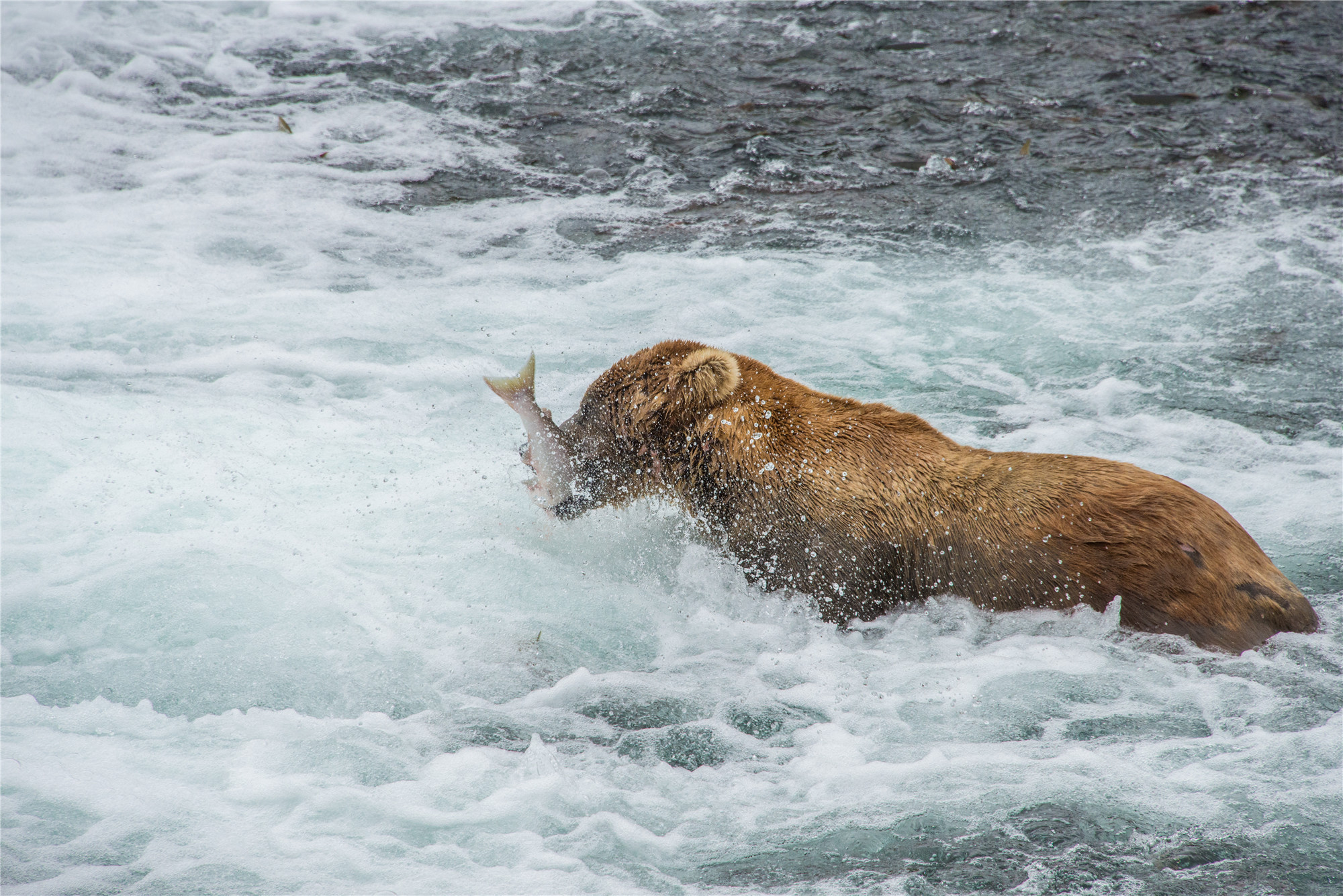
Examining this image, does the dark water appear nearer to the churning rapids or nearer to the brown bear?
the churning rapids

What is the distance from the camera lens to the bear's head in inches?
177

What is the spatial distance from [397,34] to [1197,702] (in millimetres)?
11313

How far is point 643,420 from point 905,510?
122cm

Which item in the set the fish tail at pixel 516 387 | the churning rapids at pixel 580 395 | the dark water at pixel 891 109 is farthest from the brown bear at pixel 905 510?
the dark water at pixel 891 109

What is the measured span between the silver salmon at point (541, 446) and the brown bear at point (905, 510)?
232 mm

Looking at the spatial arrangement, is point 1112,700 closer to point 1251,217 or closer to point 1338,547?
point 1338,547

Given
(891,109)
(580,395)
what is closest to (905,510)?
(580,395)

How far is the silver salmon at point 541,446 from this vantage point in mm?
4699

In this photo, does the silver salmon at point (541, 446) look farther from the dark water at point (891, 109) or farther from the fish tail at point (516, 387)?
the dark water at point (891, 109)

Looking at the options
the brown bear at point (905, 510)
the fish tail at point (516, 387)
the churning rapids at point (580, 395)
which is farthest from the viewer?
the fish tail at point (516, 387)

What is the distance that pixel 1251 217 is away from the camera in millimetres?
A: 8453

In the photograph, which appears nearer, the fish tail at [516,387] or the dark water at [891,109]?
the fish tail at [516,387]

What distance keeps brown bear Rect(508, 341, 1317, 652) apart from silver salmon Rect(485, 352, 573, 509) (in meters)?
0.23

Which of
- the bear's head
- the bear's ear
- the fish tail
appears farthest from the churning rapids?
the fish tail
